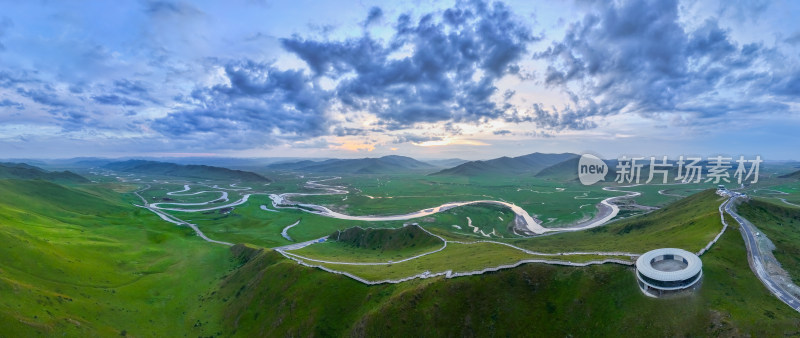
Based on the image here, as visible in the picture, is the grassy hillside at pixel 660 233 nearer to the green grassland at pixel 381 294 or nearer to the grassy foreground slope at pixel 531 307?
the green grassland at pixel 381 294

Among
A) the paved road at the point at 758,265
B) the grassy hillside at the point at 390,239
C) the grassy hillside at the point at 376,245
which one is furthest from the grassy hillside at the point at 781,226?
the grassy hillside at the point at 390,239

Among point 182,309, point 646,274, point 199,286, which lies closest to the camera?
point 646,274

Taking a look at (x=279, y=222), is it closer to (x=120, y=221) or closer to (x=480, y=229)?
(x=120, y=221)

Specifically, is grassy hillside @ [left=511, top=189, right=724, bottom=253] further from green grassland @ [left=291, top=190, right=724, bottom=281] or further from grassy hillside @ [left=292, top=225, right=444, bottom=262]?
grassy hillside @ [left=292, top=225, right=444, bottom=262]

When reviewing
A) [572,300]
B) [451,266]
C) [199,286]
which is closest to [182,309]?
[199,286]

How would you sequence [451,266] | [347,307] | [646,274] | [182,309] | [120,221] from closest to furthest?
[646,274]
[347,307]
[451,266]
[182,309]
[120,221]

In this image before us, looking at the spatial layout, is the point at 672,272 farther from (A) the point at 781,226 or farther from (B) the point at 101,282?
(B) the point at 101,282

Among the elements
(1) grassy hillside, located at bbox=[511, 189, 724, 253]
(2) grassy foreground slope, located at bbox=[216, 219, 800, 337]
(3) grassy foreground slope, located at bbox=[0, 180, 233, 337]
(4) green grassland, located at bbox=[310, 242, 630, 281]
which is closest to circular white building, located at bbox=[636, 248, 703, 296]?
(2) grassy foreground slope, located at bbox=[216, 219, 800, 337]
